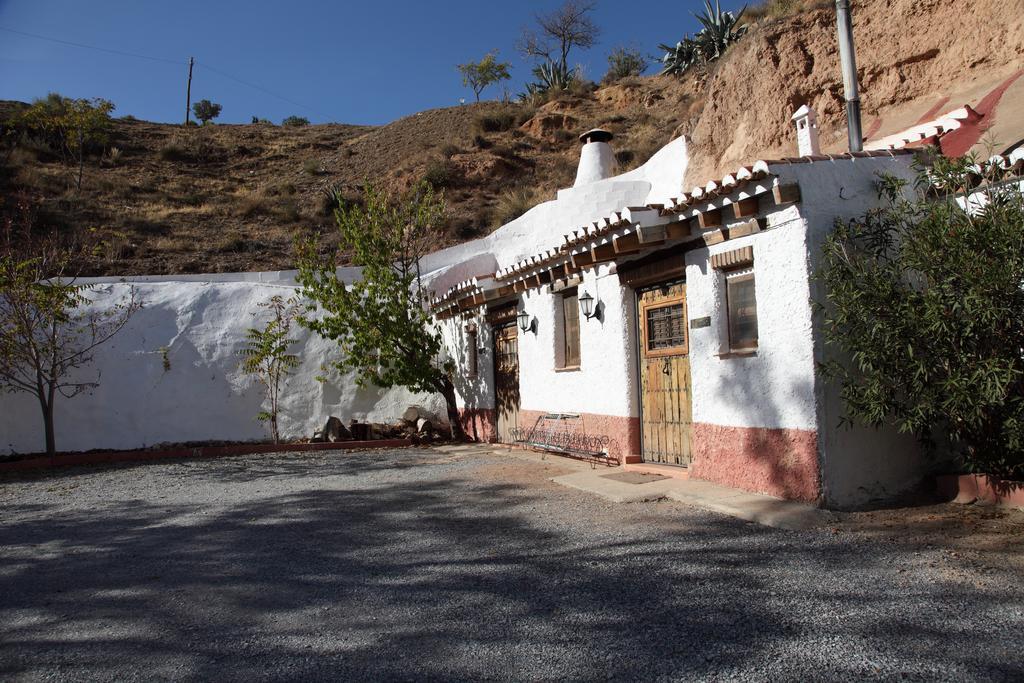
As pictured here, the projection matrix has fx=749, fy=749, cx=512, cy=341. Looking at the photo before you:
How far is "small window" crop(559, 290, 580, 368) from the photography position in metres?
10.8

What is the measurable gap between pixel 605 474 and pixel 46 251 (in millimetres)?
10428

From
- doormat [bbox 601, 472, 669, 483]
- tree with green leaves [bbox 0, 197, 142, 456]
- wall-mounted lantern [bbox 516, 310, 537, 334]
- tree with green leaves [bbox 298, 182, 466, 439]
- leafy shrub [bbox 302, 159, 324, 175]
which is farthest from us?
leafy shrub [bbox 302, 159, 324, 175]

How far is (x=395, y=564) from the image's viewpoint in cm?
548

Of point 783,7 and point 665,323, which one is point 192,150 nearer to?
point 783,7

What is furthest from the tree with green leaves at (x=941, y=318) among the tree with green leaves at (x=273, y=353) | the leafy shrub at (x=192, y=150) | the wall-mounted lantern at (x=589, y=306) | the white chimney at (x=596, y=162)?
the leafy shrub at (x=192, y=150)

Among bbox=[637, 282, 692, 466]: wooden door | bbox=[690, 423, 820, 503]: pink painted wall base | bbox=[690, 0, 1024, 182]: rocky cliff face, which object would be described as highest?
bbox=[690, 0, 1024, 182]: rocky cliff face

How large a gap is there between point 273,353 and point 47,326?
3590 mm

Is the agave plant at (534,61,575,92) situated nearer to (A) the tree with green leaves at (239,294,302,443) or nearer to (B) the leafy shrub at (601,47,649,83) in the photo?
(B) the leafy shrub at (601,47,649,83)

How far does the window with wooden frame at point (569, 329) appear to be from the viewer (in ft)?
35.6

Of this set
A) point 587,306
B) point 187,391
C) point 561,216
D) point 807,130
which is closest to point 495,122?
point 561,216

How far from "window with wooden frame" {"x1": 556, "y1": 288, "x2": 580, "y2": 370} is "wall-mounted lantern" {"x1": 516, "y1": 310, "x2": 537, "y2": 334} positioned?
0.66 m

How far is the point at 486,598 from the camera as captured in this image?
462 cm

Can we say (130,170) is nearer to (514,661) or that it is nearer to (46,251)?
(46,251)

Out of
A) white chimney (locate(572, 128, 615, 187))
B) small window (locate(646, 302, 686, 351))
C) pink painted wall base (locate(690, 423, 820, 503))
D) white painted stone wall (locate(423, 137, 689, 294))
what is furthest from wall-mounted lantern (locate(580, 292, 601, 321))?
white chimney (locate(572, 128, 615, 187))
